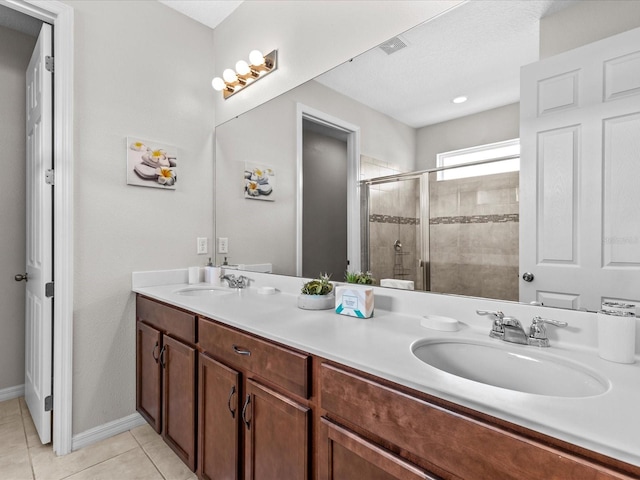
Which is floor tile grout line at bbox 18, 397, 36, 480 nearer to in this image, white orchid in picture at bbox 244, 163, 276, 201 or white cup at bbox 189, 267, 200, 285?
white cup at bbox 189, 267, 200, 285

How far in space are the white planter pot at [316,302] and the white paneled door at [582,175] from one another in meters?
0.74

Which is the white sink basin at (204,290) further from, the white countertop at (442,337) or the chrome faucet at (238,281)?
the white countertop at (442,337)

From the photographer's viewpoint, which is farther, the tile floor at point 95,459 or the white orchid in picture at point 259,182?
the white orchid in picture at point 259,182

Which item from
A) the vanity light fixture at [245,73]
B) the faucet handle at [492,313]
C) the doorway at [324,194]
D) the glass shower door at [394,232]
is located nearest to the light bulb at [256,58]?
the vanity light fixture at [245,73]

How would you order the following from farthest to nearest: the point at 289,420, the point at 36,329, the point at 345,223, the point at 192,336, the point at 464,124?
the point at 36,329 < the point at 345,223 < the point at 192,336 < the point at 464,124 < the point at 289,420

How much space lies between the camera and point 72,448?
1834mm

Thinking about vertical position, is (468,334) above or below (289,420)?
above

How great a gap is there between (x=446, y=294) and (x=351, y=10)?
4.41 ft

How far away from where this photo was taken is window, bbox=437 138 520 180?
1.11 meters

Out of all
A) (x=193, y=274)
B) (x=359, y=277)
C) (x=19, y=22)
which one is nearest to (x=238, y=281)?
(x=193, y=274)

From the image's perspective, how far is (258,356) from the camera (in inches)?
45.6

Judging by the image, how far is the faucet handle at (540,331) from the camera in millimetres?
978

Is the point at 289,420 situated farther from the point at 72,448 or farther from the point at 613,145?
the point at 72,448

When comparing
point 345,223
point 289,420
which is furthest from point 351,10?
point 289,420
